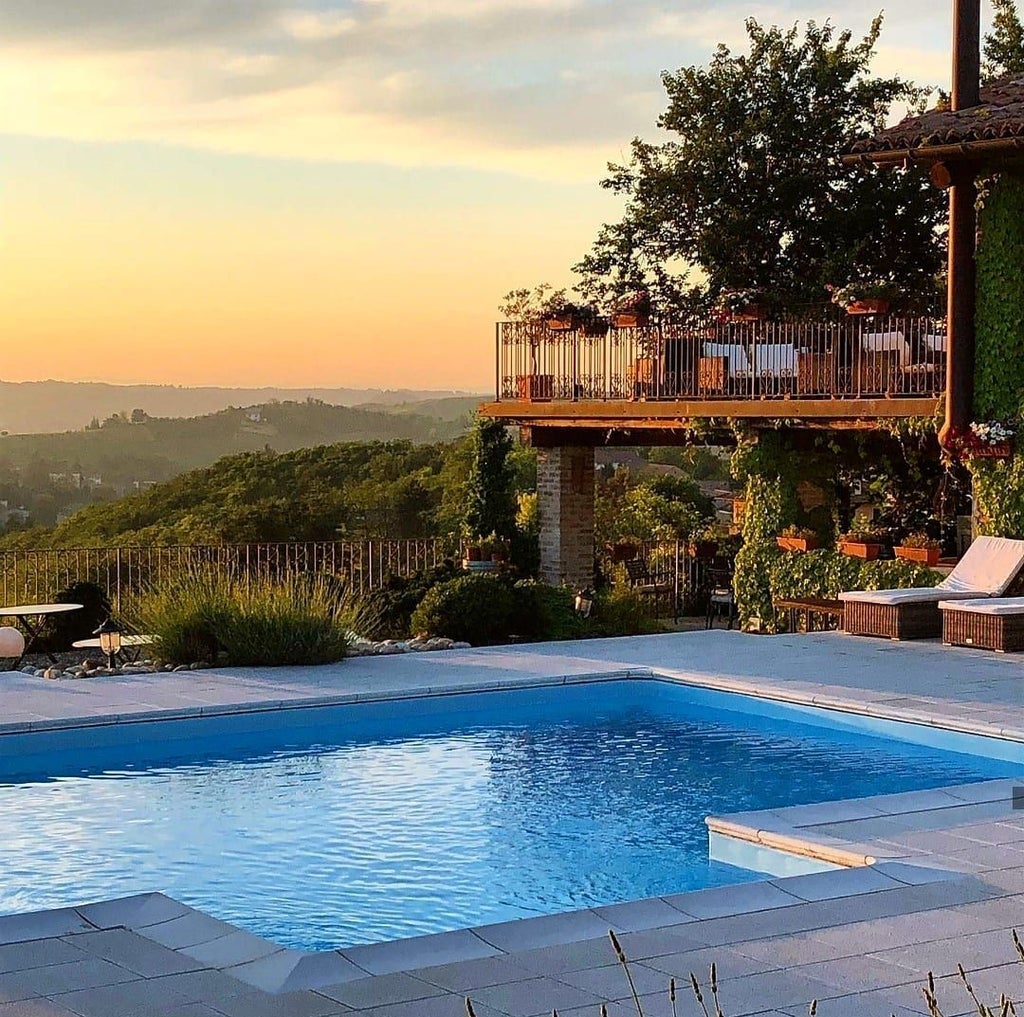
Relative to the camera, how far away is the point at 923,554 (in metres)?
16.6

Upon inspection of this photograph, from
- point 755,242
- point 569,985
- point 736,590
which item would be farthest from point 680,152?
point 569,985

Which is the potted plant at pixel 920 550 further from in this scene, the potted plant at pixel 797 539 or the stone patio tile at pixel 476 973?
the stone patio tile at pixel 476 973

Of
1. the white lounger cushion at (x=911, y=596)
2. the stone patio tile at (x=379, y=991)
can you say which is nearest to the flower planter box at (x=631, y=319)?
the white lounger cushion at (x=911, y=596)

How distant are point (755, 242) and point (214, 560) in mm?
12402

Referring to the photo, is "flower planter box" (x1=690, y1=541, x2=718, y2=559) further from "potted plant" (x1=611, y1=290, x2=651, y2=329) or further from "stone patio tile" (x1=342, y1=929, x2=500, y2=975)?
"stone patio tile" (x1=342, y1=929, x2=500, y2=975)

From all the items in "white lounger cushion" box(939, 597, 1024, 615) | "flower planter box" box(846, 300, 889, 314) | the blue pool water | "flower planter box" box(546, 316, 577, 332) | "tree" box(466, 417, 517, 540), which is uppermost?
"flower planter box" box(546, 316, 577, 332)

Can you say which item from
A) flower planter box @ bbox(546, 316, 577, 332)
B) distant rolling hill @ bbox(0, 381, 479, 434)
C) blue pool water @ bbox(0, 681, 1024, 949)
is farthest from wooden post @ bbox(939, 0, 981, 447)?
distant rolling hill @ bbox(0, 381, 479, 434)

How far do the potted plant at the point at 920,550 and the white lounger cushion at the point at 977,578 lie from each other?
4.96ft

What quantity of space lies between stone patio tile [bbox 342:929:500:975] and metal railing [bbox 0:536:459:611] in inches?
396

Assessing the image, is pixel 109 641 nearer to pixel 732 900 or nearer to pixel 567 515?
pixel 732 900

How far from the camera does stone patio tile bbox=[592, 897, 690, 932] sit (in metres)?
5.83

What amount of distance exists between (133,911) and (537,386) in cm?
1628

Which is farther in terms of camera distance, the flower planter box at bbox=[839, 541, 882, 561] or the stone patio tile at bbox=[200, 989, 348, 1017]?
the flower planter box at bbox=[839, 541, 882, 561]

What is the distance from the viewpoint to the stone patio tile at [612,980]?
16.5 feet
